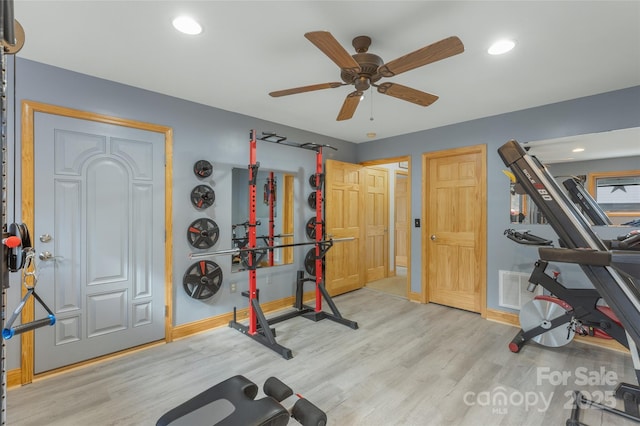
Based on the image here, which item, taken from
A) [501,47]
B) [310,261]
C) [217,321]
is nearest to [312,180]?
[310,261]

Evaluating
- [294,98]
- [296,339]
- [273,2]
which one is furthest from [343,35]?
[296,339]

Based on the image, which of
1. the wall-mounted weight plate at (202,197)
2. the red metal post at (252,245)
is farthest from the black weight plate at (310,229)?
the wall-mounted weight plate at (202,197)

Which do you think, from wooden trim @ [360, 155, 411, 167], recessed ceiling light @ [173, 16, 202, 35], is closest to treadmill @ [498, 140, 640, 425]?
recessed ceiling light @ [173, 16, 202, 35]

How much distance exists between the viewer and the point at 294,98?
3.21 m

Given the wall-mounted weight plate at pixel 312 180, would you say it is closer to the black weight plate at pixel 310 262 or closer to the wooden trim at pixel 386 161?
the black weight plate at pixel 310 262

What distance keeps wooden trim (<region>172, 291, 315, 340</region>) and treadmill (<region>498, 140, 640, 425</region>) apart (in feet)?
10.1

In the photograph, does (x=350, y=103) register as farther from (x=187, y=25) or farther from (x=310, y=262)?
(x=310, y=262)

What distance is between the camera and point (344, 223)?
482 centimetres

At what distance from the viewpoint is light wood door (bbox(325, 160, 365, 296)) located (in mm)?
4602

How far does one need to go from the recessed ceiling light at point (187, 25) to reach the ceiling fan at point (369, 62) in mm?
649

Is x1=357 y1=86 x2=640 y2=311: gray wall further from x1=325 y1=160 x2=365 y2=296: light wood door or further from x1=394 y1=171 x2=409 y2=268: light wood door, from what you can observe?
x1=394 y1=171 x2=409 y2=268: light wood door

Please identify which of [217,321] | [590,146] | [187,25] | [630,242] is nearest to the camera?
[630,242]

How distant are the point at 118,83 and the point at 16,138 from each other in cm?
92

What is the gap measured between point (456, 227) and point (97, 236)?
13.6 feet
